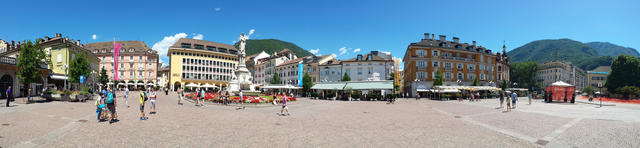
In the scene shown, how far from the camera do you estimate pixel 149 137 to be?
26.7 ft

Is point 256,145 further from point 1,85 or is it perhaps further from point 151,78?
point 151,78

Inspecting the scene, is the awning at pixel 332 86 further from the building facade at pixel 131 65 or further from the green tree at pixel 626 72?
the green tree at pixel 626 72

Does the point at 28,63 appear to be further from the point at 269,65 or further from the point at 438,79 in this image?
the point at 269,65

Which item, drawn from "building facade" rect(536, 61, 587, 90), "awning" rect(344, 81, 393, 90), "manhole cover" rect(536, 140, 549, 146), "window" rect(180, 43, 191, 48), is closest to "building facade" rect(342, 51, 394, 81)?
Answer: "awning" rect(344, 81, 393, 90)

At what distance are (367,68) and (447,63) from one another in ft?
53.3

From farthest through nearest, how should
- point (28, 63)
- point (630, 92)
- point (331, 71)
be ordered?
point (331, 71) < point (630, 92) < point (28, 63)

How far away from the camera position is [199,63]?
3263 inches

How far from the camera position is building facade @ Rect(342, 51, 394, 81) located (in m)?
62.2

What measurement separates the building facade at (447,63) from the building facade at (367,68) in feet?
17.2

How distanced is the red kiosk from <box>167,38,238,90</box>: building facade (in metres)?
69.7

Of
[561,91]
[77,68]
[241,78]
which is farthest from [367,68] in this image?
[77,68]

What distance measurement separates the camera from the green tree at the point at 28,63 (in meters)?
23.1

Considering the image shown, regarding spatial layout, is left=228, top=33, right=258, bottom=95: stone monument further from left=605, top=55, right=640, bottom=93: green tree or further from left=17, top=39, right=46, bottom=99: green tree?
left=605, top=55, right=640, bottom=93: green tree

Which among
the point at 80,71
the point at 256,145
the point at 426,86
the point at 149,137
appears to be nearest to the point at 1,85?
the point at 80,71
